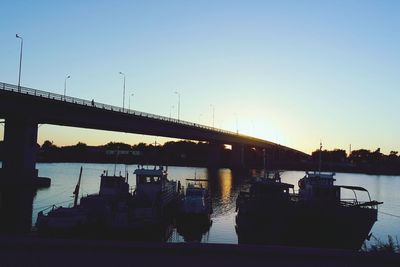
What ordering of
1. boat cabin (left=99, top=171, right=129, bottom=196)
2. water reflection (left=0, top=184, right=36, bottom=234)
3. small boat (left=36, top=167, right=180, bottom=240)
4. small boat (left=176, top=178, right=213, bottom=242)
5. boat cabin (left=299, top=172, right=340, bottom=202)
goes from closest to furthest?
small boat (left=36, top=167, right=180, bottom=240), boat cabin (left=299, top=172, right=340, bottom=202), water reflection (left=0, top=184, right=36, bottom=234), small boat (left=176, top=178, right=213, bottom=242), boat cabin (left=99, top=171, right=129, bottom=196)

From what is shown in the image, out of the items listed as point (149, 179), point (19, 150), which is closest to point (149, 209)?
point (149, 179)

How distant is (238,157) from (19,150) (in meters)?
123

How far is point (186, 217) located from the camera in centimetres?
4219

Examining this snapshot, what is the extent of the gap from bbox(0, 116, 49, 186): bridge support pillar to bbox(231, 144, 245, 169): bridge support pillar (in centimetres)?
11652

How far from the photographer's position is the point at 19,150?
222ft

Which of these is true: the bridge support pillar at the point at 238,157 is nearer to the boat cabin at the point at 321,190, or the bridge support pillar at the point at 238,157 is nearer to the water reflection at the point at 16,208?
the water reflection at the point at 16,208

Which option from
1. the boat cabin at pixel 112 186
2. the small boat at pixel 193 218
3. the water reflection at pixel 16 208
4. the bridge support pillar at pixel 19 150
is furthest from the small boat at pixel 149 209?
the bridge support pillar at pixel 19 150

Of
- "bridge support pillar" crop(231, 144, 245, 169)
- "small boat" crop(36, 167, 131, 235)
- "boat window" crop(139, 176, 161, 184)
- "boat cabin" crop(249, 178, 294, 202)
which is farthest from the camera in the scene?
"bridge support pillar" crop(231, 144, 245, 169)

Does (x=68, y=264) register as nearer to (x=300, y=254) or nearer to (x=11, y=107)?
(x=300, y=254)

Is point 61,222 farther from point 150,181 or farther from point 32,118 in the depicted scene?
point 32,118

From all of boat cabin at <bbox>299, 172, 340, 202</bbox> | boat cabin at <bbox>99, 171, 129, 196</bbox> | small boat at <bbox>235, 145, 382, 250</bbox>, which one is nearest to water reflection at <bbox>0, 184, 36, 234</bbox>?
boat cabin at <bbox>99, 171, 129, 196</bbox>

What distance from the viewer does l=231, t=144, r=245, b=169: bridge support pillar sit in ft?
586

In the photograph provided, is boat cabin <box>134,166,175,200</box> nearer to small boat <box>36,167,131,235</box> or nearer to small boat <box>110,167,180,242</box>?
small boat <box>110,167,180,242</box>

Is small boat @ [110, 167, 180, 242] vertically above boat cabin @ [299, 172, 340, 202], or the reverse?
boat cabin @ [299, 172, 340, 202]
